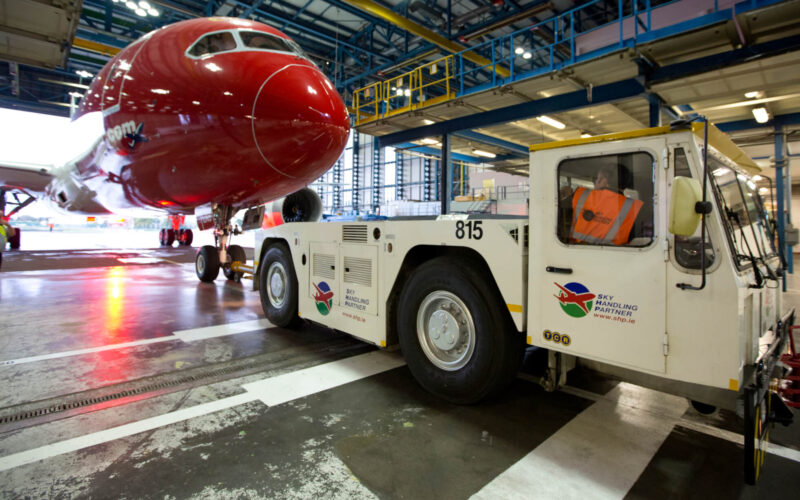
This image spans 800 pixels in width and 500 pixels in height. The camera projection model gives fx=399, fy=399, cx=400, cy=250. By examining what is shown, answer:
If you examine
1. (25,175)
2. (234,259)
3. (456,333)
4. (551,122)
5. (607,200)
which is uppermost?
(551,122)

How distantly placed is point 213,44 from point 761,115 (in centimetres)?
1474

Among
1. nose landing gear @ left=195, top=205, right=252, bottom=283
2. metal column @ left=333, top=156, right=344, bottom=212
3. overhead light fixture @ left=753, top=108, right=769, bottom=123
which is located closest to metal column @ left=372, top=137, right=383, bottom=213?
metal column @ left=333, top=156, right=344, bottom=212

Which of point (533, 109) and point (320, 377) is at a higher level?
point (533, 109)

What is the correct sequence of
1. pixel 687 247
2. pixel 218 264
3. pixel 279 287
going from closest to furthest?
pixel 687 247 → pixel 279 287 → pixel 218 264

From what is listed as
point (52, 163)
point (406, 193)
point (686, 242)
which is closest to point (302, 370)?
point (686, 242)

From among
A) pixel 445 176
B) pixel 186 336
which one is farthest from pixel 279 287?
pixel 445 176

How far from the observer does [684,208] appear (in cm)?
202

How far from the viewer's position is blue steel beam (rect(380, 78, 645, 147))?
1080cm

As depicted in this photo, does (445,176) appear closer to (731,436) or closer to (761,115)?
(761,115)

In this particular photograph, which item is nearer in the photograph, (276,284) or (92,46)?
(276,284)

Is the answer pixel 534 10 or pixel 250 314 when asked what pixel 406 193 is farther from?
pixel 250 314

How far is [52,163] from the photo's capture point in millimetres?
10234

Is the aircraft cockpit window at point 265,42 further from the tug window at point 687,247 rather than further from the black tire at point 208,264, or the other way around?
the black tire at point 208,264

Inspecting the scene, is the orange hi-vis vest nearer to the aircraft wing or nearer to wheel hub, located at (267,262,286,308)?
wheel hub, located at (267,262,286,308)
